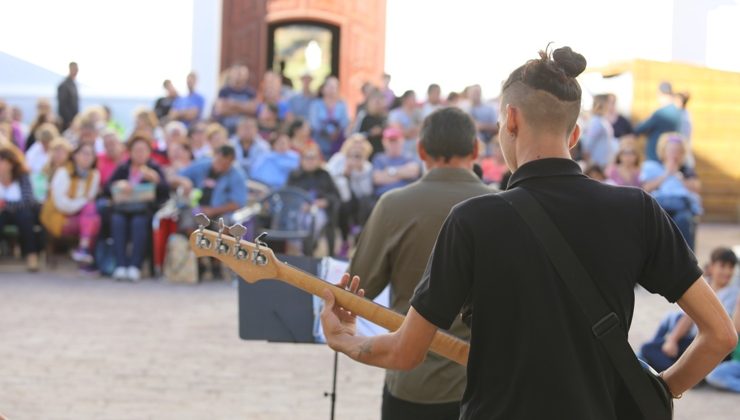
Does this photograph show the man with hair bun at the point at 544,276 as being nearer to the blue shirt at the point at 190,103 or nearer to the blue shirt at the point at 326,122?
the blue shirt at the point at 326,122

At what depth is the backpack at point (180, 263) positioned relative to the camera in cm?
1201

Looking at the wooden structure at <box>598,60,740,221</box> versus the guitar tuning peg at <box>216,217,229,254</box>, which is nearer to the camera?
the guitar tuning peg at <box>216,217,229,254</box>

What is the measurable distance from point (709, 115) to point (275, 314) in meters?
16.8

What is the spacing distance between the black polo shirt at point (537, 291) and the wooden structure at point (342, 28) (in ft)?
64.2

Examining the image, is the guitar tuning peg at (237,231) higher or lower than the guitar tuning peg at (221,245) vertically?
higher

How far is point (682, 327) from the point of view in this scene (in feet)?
25.7

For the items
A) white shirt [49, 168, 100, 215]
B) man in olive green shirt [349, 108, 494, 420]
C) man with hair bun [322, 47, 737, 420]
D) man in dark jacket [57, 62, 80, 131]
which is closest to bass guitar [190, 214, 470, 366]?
man with hair bun [322, 47, 737, 420]

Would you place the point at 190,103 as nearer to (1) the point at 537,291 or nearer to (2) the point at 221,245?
(2) the point at 221,245

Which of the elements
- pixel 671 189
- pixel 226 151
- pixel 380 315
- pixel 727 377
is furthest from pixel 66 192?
pixel 380 315

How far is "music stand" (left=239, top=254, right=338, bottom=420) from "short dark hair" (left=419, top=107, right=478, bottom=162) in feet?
1.85

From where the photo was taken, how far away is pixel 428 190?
159 inches

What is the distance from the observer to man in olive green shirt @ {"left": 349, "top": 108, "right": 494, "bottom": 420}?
3.85 meters

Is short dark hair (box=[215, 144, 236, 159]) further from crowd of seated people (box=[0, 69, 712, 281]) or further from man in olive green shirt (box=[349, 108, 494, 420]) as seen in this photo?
man in olive green shirt (box=[349, 108, 494, 420])

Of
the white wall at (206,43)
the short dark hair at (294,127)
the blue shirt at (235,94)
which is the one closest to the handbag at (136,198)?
the short dark hair at (294,127)
